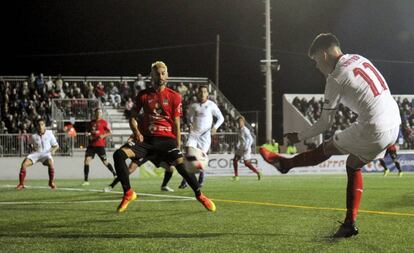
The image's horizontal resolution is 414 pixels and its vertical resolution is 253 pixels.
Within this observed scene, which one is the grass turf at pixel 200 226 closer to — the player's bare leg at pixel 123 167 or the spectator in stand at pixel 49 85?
the player's bare leg at pixel 123 167

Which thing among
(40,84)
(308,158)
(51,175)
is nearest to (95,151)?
(51,175)

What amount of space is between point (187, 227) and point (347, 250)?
7.42 feet

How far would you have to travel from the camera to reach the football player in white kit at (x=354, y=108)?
19.8 feet

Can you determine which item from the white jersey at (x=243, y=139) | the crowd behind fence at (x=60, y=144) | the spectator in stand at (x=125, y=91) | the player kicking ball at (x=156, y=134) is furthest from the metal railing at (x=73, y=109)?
the player kicking ball at (x=156, y=134)

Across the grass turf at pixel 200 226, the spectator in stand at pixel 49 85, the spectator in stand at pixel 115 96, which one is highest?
the spectator in stand at pixel 49 85

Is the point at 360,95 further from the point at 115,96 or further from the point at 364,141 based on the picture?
the point at 115,96

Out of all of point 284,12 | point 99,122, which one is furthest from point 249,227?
point 284,12

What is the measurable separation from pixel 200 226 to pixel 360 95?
2491 millimetres

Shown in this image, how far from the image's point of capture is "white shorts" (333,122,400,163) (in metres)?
6.08

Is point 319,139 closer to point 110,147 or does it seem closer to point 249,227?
point 110,147

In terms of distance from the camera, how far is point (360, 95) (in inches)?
238

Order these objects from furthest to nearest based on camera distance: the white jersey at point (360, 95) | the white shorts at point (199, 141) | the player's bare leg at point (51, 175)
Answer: the player's bare leg at point (51, 175), the white shorts at point (199, 141), the white jersey at point (360, 95)

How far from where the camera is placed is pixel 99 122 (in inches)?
741

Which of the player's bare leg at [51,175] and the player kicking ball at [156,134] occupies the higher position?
the player kicking ball at [156,134]
